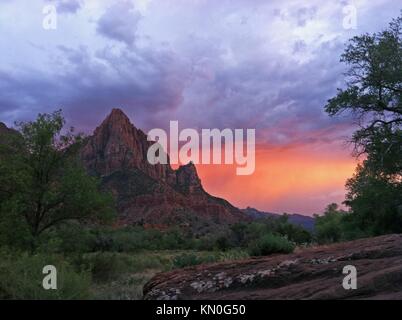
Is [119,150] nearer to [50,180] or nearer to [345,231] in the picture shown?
[345,231]

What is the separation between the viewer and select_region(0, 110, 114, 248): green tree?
25766 mm

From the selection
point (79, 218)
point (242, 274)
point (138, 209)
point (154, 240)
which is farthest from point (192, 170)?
point (242, 274)

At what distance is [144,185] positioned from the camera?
78.2m

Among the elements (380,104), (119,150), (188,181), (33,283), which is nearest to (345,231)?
(380,104)

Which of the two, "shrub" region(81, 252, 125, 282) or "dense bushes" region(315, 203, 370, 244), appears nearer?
"shrub" region(81, 252, 125, 282)

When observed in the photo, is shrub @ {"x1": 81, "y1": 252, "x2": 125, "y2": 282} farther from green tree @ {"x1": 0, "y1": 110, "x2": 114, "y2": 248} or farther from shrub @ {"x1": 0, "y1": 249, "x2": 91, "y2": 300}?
shrub @ {"x1": 0, "y1": 249, "x2": 91, "y2": 300}

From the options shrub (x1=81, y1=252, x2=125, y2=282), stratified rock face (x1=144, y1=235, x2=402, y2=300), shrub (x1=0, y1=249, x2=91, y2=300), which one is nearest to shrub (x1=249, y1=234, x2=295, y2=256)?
stratified rock face (x1=144, y1=235, x2=402, y2=300)

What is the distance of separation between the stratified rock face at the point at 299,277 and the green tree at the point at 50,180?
17.7 metres

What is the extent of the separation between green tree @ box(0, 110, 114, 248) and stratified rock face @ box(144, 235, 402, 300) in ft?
57.9

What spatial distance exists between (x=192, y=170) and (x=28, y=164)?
69972 millimetres

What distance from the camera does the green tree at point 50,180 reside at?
25.8m

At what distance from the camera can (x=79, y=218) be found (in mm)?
26969

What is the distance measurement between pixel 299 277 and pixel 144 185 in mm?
→ 71347
